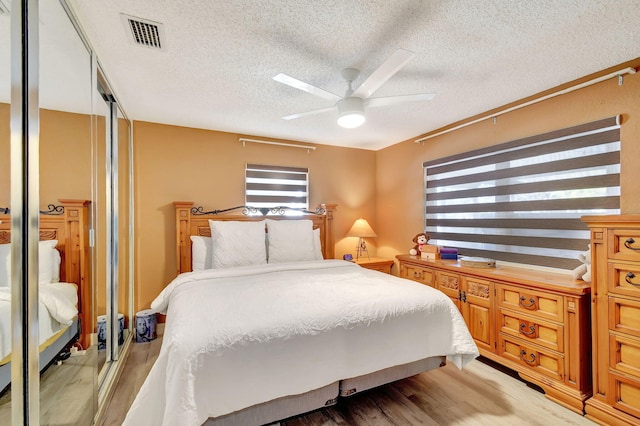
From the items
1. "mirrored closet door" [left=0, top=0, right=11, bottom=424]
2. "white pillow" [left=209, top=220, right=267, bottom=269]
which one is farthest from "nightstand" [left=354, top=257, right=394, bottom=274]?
"mirrored closet door" [left=0, top=0, right=11, bottom=424]

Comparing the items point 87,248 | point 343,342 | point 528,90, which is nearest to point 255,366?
point 343,342

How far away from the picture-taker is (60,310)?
1342 millimetres

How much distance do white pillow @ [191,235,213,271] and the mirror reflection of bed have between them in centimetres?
132

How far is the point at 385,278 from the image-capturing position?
2.64m

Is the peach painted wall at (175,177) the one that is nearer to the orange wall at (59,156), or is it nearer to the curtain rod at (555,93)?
the orange wall at (59,156)

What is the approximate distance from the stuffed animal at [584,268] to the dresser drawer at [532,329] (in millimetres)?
398

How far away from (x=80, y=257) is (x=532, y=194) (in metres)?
3.45

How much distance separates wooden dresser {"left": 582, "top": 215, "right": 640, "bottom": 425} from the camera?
5.72 feet

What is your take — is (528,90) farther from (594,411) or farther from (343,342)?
(343,342)

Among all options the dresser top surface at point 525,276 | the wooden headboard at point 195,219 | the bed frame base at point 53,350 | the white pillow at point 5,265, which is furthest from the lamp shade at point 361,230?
the white pillow at point 5,265

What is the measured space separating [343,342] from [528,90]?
8.57ft

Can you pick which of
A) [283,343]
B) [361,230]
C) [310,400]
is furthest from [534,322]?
[361,230]

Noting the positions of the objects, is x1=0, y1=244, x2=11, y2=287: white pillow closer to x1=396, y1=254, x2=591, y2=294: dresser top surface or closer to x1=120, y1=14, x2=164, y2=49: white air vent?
x1=120, y1=14, x2=164, y2=49: white air vent

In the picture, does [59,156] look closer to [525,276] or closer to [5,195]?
[5,195]
